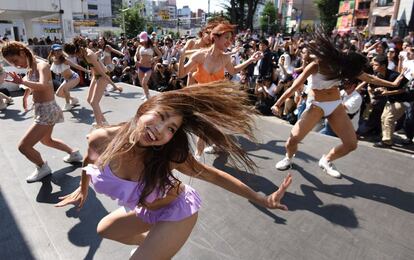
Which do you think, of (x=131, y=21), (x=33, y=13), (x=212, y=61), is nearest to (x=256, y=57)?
(x=212, y=61)

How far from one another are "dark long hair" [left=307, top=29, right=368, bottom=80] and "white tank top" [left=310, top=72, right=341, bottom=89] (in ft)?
0.19

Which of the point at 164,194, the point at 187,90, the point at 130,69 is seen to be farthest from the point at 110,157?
the point at 130,69

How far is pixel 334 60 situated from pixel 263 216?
1.71 meters

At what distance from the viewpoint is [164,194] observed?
166cm

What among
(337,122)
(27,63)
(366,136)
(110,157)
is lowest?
(366,136)

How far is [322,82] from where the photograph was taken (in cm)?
335

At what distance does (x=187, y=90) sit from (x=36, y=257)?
69.4 inches

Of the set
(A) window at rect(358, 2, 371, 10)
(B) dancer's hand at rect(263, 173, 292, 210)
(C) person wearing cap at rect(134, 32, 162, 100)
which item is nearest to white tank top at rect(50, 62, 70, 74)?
(C) person wearing cap at rect(134, 32, 162, 100)

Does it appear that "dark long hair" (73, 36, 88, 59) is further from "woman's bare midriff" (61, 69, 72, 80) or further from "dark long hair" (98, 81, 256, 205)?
"dark long hair" (98, 81, 256, 205)

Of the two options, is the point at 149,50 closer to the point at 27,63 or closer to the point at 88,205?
the point at 27,63

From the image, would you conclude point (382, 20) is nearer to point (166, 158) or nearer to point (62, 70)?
point (62, 70)

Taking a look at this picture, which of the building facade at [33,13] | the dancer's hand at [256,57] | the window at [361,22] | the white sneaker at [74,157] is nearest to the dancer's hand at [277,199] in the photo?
the dancer's hand at [256,57]

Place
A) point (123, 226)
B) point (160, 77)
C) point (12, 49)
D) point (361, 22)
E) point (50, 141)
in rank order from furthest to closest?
point (361, 22) → point (160, 77) → point (50, 141) → point (12, 49) → point (123, 226)

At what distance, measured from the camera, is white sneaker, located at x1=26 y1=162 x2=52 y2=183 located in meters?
3.45
